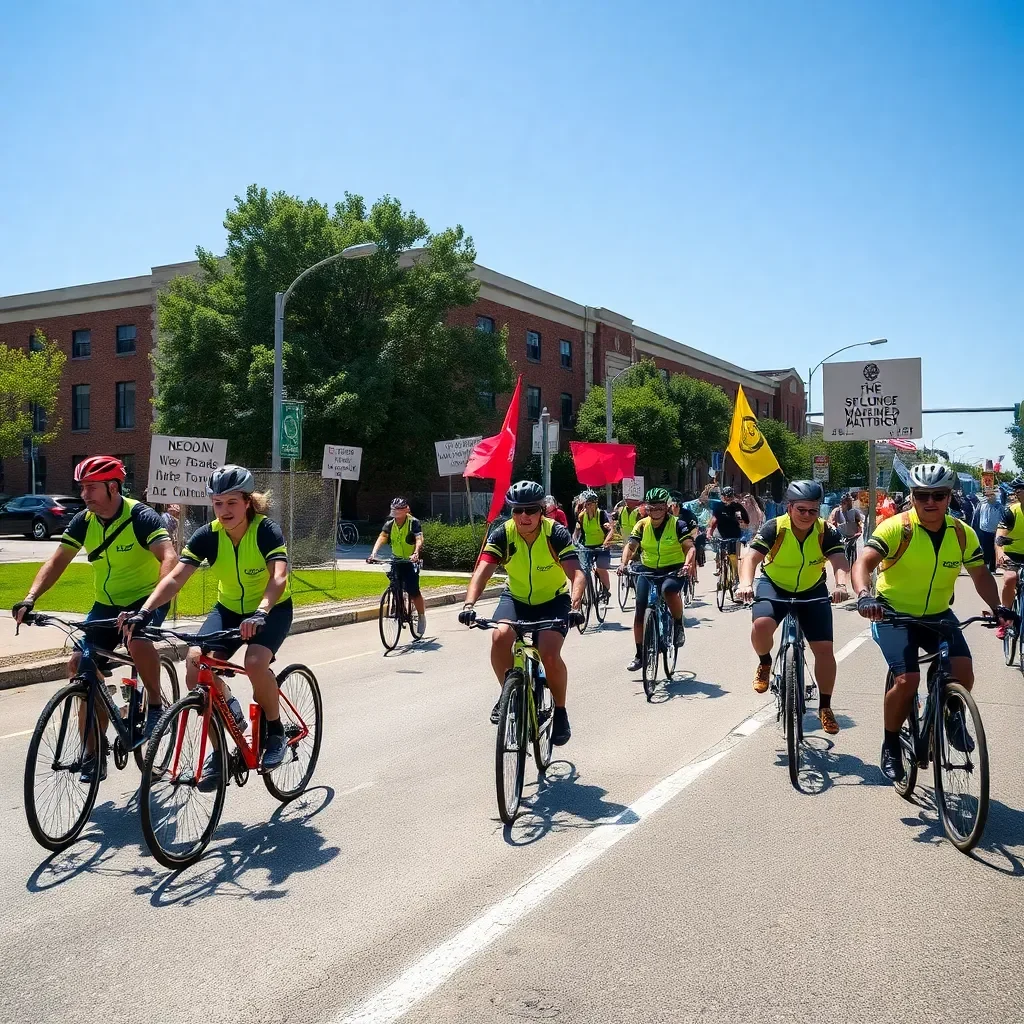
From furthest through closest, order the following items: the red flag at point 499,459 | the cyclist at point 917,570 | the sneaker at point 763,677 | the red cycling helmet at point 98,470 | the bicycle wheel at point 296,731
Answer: the red flag at point 499,459
the sneaker at point 763,677
the bicycle wheel at point 296,731
the red cycling helmet at point 98,470
the cyclist at point 917,570

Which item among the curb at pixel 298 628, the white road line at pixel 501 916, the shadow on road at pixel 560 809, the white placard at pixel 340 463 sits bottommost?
the curb at pixel 298 628

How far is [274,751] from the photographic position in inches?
222

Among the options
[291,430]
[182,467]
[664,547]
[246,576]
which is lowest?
[664,547]

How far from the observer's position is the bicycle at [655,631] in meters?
9.45

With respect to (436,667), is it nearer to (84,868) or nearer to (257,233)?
(84,868)

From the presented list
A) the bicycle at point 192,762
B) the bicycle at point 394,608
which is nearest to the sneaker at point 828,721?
the bicycle at point 192,762

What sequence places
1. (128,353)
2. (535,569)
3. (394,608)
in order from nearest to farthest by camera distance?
(535,569)
(394,608)
(128,353)

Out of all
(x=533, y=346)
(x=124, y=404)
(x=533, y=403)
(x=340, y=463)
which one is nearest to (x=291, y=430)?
(x=340, y=463)

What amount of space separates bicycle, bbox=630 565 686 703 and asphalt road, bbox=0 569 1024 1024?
2.01 meters

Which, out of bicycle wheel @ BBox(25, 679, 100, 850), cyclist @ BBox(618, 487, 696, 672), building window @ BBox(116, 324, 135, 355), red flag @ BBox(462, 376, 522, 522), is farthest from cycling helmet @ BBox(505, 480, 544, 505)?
building window @ BBox(116, 324, 135, 355)

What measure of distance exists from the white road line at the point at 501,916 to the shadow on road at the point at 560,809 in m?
0.10

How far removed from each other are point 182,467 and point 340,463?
19.4ft

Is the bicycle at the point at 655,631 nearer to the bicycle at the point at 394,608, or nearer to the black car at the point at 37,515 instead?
the bicycle at the point at 394,608

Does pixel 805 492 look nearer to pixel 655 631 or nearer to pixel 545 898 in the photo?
pixel 655 631
